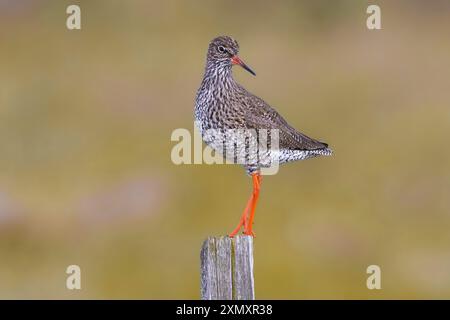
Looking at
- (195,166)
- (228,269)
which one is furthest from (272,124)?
(195,166)

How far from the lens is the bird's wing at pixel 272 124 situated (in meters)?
10.1

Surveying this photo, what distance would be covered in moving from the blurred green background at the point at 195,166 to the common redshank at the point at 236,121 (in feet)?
15.4

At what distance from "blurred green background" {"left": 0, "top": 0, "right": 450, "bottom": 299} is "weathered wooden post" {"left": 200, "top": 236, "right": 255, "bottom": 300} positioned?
744cm

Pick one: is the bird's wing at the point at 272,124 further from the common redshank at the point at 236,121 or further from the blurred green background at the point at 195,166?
the blurred green background at the point at 195,166

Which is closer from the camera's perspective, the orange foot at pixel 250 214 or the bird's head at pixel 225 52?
the orange foot at pixel 250 214

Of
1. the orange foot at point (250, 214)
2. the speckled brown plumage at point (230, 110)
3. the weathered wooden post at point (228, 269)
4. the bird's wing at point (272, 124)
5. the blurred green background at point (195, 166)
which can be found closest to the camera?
the weathered wooden post at point (228, 269)

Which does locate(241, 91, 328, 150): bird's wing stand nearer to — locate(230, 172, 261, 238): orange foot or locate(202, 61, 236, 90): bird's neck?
locate(202, 61, 236, 90): bird's neck

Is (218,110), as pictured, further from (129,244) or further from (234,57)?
(129,244)

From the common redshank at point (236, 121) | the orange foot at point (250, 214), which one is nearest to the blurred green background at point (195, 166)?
the orange foot at point (250, 214)

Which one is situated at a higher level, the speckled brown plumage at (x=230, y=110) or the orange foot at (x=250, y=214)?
the speckled brown plumage at (x=230, y=110)

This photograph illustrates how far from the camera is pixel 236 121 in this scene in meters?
9.96

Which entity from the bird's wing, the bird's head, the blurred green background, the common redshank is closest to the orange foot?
the common redshank

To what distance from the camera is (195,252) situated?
15.6 meters

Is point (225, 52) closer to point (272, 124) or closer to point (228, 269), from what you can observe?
point (272, 124)
